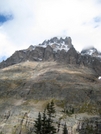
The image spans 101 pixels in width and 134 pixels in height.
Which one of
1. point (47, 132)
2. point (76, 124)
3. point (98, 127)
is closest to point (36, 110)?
point (76, 124)

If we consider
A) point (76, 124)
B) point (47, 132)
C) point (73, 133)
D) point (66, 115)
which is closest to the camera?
point (47, 132)

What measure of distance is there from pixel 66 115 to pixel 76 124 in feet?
51.7

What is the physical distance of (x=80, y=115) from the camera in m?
181

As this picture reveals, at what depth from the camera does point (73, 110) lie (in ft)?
620

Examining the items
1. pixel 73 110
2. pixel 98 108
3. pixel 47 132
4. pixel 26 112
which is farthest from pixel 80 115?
pixel 47 132

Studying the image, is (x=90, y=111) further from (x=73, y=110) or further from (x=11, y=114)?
(x=11, y=114)

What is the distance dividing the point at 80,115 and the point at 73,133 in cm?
2630

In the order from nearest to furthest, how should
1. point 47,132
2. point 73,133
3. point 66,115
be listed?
1. point 47,132
2. point 73,133
3. point 66,115

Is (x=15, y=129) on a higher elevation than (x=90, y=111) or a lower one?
lower

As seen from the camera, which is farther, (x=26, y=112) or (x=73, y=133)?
(x=26, y=112)

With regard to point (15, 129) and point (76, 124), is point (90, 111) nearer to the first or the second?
point (76, 124)

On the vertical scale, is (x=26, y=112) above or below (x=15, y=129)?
above

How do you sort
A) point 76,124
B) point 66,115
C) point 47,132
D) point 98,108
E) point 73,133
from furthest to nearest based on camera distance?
point 98,108 → point 66,115 → point 76,124 → point 73,133 → point 47,132

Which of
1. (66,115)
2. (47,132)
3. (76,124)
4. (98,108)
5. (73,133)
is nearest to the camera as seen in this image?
(47,132)
